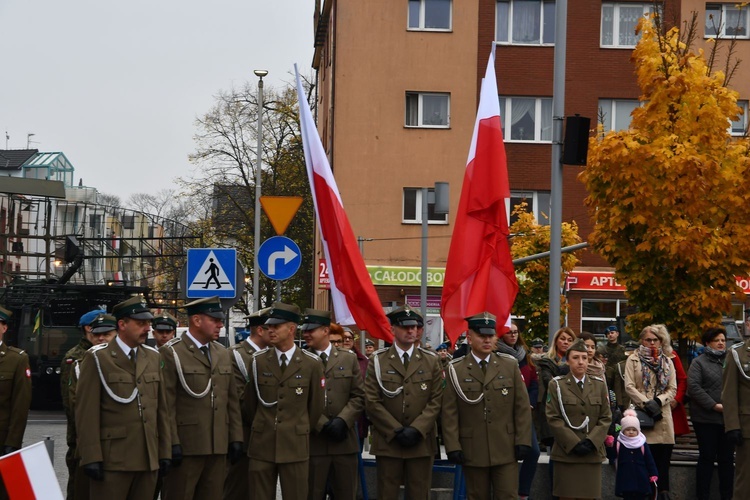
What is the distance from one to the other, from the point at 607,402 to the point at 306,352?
2.75m

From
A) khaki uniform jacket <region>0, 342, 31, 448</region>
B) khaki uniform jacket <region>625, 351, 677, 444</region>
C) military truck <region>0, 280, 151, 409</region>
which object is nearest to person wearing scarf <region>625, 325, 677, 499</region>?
khaki uniform jacket <region>625, 351, 677, 444</region>

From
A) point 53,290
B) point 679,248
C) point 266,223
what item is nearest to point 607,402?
point 679,248

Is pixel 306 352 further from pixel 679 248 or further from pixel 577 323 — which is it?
pixel 577 323

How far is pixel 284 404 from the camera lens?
34.5 feet

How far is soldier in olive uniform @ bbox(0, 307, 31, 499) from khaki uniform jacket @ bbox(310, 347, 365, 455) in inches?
97.0

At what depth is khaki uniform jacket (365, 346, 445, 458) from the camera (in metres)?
10.9

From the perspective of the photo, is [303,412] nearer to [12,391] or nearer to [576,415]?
[576,415]

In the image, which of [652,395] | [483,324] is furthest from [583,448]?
[652,395]

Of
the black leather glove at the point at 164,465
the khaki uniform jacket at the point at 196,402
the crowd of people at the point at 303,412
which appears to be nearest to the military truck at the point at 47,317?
the crowd of people at the point at 303,412

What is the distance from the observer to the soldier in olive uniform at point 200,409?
10031 mm

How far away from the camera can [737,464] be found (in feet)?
40.2

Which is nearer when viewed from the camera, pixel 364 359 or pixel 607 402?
pixel 607 402

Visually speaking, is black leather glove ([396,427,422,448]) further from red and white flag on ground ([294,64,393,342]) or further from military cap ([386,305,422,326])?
red and white flag on ground ([294,64,393,342])

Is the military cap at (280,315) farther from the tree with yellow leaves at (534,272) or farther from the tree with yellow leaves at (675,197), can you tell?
the tree with yellow leaves at (534,272)
